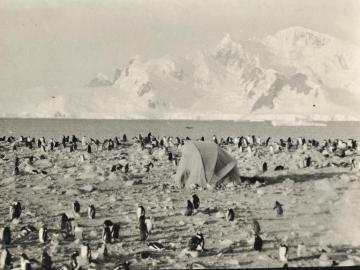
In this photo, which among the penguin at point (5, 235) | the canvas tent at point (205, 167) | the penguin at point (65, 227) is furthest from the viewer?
the canvas tent at point (205, 167)

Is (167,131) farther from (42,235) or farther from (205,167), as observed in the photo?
(42,235)

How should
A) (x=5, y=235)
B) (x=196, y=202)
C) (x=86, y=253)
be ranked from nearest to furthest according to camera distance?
(x=86, y=253) → (x=5, y=235) → (x=196, y=202)

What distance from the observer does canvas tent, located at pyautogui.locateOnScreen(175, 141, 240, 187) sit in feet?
64.9

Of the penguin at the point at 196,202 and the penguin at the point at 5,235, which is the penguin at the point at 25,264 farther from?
the penguin at the point at 196,202

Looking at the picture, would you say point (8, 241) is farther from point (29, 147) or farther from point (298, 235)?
point (29, 147)

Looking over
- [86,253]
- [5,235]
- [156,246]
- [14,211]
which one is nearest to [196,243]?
[156,246]

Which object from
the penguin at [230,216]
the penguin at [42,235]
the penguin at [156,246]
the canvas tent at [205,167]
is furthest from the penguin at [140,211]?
the canvas tent at [205,167]

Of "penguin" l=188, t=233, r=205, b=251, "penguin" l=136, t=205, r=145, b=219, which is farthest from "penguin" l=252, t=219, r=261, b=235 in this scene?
"penguin" l=136, t=205, r=145, b=219

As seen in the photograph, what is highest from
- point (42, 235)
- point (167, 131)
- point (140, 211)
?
point (167, 131)

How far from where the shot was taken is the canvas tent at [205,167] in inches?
779

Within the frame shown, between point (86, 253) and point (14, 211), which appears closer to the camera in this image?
point (86, 253)

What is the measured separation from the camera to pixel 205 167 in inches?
779

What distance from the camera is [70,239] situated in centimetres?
1319

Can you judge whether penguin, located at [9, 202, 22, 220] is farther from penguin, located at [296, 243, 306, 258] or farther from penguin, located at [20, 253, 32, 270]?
penguin, located at [296, 243, 306, 258]
